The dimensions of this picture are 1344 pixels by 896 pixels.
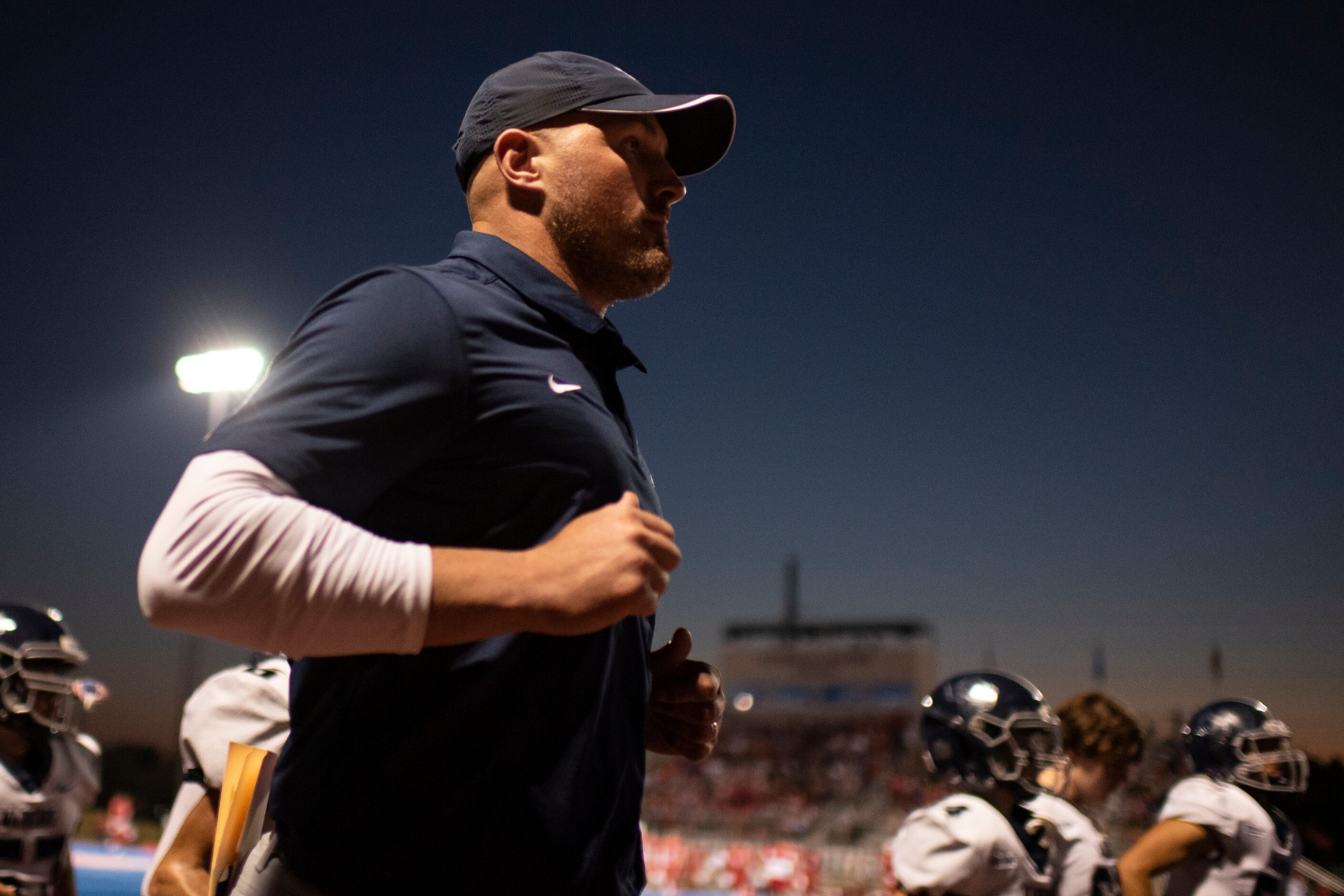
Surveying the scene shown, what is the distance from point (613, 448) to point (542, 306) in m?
0.26

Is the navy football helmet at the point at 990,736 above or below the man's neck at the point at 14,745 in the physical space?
above

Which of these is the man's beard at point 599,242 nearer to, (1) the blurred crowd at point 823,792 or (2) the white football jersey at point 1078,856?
(2) the white football jersey at point 1078,856

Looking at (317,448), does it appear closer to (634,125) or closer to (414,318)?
(414,318)

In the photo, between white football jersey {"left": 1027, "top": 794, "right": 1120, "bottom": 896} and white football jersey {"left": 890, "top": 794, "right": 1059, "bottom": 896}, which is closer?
white football jersey {"left": 890, "top": 794, "right": 1059, "bottom": 896}

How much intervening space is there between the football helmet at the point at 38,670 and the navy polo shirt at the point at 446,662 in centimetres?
419

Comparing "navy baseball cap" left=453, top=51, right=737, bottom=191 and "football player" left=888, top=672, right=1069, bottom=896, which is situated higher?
"navy baseball cap" left=453, top=51, right=737, bottom=191

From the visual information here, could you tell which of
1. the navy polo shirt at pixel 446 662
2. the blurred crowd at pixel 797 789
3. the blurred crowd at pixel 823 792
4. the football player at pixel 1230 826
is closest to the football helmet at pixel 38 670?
the navy polo shirt at pixel 446 662

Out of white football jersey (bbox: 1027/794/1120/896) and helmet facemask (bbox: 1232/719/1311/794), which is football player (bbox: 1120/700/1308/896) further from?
white football jersey (bbox: 1027/794/1120/896)

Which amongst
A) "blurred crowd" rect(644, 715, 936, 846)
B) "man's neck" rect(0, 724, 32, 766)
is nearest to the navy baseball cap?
"man's neck" rect(0, 724, 32, 766)

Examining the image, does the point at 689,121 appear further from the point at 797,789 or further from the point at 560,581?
the point at 797,789

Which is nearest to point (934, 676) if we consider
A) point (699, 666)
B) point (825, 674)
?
point (825, 674)

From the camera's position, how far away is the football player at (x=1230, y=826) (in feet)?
16.7

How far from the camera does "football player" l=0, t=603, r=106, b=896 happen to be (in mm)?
4566

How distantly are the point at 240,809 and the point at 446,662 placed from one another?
574 millimetres
